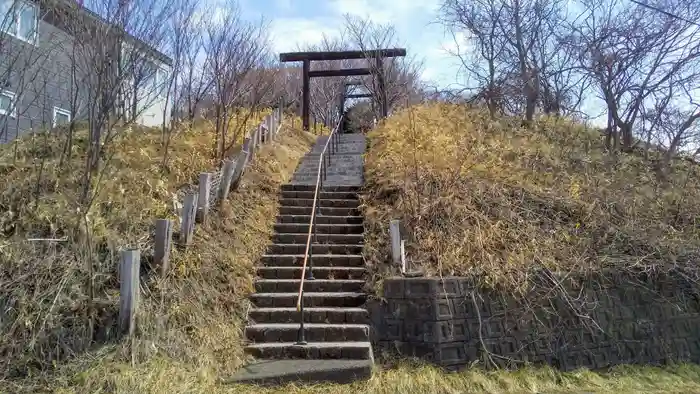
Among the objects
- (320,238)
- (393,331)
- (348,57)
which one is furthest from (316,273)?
(348,57)

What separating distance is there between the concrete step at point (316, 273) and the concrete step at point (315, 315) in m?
0.93

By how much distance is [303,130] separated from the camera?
63.6 ft

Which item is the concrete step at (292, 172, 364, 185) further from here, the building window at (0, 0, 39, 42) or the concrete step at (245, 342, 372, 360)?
the building window at (0, 0, 39, 42)

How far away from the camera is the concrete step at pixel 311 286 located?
774 cm

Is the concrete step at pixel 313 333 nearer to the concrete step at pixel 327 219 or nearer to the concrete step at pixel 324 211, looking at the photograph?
the concrete step at pixel 327 219

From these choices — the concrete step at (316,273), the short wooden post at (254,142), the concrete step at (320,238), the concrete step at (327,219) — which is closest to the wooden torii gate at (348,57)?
the short wooden post at (254,142)

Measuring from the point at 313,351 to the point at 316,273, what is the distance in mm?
1824

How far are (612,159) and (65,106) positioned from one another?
41.7 feet

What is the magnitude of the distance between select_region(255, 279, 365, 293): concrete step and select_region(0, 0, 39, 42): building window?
4924 millimetres

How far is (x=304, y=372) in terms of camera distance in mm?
5973

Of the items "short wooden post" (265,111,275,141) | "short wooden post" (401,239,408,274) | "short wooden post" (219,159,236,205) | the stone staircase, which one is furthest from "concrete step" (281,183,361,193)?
"short wooden post" (265,111,275,141)

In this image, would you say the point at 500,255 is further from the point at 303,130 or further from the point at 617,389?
the point at 303,130

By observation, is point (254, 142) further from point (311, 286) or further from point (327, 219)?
point (311, 286)

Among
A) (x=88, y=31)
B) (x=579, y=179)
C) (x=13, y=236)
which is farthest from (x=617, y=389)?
(x=88, y=31)
